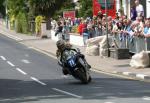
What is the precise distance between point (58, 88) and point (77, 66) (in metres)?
1.51

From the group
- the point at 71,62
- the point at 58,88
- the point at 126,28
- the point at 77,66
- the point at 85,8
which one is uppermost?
the point at 85,8

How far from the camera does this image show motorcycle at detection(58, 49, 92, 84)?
20234mm

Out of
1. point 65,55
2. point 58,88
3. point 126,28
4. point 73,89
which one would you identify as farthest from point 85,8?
point 73,89

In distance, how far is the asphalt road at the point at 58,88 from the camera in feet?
52.3

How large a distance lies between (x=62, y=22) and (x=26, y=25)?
17.2 m

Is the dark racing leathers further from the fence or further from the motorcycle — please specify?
the fence

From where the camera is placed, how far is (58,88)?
1914 cm

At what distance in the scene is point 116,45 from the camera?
30734mm

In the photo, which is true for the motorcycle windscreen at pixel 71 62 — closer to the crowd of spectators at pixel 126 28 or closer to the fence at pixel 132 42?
the crowd of spectators at pixel 126 28

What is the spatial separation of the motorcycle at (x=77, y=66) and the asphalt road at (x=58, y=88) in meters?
0.27

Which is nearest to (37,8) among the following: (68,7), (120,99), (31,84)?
(68,7)

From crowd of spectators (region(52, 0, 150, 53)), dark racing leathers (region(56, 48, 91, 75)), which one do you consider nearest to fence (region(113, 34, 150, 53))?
crowd of spectators (region(52, 0, 150, 53))

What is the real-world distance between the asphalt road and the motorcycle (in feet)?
0.87

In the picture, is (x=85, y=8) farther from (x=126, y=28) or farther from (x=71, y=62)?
(x=71, y=62)
